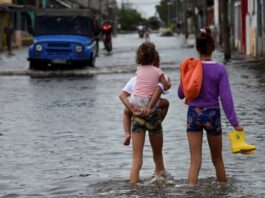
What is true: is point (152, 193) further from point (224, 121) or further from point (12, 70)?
point (12, 70)

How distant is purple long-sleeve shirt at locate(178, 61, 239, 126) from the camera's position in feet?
28.9

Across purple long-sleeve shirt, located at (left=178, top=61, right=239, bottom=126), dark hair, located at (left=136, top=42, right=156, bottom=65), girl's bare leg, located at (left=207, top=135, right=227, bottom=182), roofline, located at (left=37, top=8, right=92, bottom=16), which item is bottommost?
girl's bare leg, located at (left=207, top=135, right=227, bottom=182)

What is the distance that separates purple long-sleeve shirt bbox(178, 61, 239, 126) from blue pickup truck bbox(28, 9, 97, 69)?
73.4 ft

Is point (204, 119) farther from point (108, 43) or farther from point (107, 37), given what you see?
point (107, 37)

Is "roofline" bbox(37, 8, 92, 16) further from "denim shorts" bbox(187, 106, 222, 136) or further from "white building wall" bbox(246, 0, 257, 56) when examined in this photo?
"denim shorts" bbox(187, 106, 222, 136)

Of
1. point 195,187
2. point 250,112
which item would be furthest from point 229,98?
point 250,112

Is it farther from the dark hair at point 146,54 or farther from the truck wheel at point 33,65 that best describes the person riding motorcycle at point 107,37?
the dark hair at point 146,54

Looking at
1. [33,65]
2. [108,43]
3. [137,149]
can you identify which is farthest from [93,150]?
[108,43]

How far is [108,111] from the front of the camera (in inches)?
690

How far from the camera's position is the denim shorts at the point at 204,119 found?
889 cm

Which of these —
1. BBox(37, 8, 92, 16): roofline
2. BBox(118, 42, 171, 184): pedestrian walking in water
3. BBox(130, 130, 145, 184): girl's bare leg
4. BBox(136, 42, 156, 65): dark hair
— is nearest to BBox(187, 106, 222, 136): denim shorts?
BBox(118, 42, 171, 184): pedestrian walking in water

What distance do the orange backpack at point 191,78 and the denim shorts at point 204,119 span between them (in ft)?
0.48

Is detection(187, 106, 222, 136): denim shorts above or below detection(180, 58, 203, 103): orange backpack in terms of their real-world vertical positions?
below

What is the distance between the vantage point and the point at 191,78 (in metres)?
8.82
